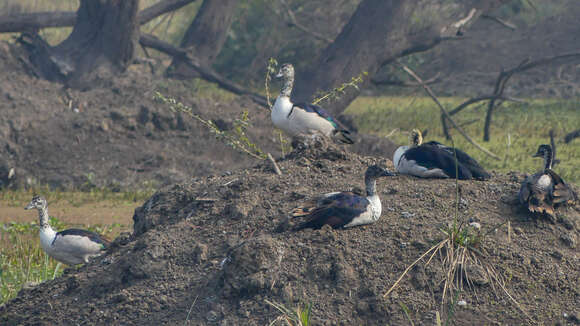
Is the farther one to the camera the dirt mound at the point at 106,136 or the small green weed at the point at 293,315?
the dirt mound at the point at 106,136

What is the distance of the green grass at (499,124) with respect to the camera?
1102 centimetres

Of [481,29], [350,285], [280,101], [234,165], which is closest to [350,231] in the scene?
[350,285]

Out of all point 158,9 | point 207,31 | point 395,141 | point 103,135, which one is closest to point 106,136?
point 103,135

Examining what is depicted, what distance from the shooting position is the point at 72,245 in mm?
6172

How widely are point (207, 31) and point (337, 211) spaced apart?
35.2ft

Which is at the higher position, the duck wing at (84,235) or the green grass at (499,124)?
the green grass at (499,124)

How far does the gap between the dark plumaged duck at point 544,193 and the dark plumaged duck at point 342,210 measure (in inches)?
42.3

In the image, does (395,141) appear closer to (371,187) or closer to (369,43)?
(369,43)

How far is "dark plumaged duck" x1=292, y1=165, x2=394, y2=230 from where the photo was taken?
4465 mm

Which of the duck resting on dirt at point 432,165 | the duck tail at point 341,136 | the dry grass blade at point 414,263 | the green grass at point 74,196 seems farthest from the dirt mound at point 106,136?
the dry grass blade at point 414,263

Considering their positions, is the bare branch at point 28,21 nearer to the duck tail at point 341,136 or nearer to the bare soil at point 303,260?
the bare soil at point 303,260

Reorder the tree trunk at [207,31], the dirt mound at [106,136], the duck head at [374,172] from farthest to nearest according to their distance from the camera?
the tree trunk at [207,31] → the dirt mound at [106,136] → the duck head at [374,172]

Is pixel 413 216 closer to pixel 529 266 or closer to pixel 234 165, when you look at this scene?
pixel 529 266

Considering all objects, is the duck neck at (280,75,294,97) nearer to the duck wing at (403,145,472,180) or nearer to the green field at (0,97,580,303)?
the duck wing at (403,145,472,180)
